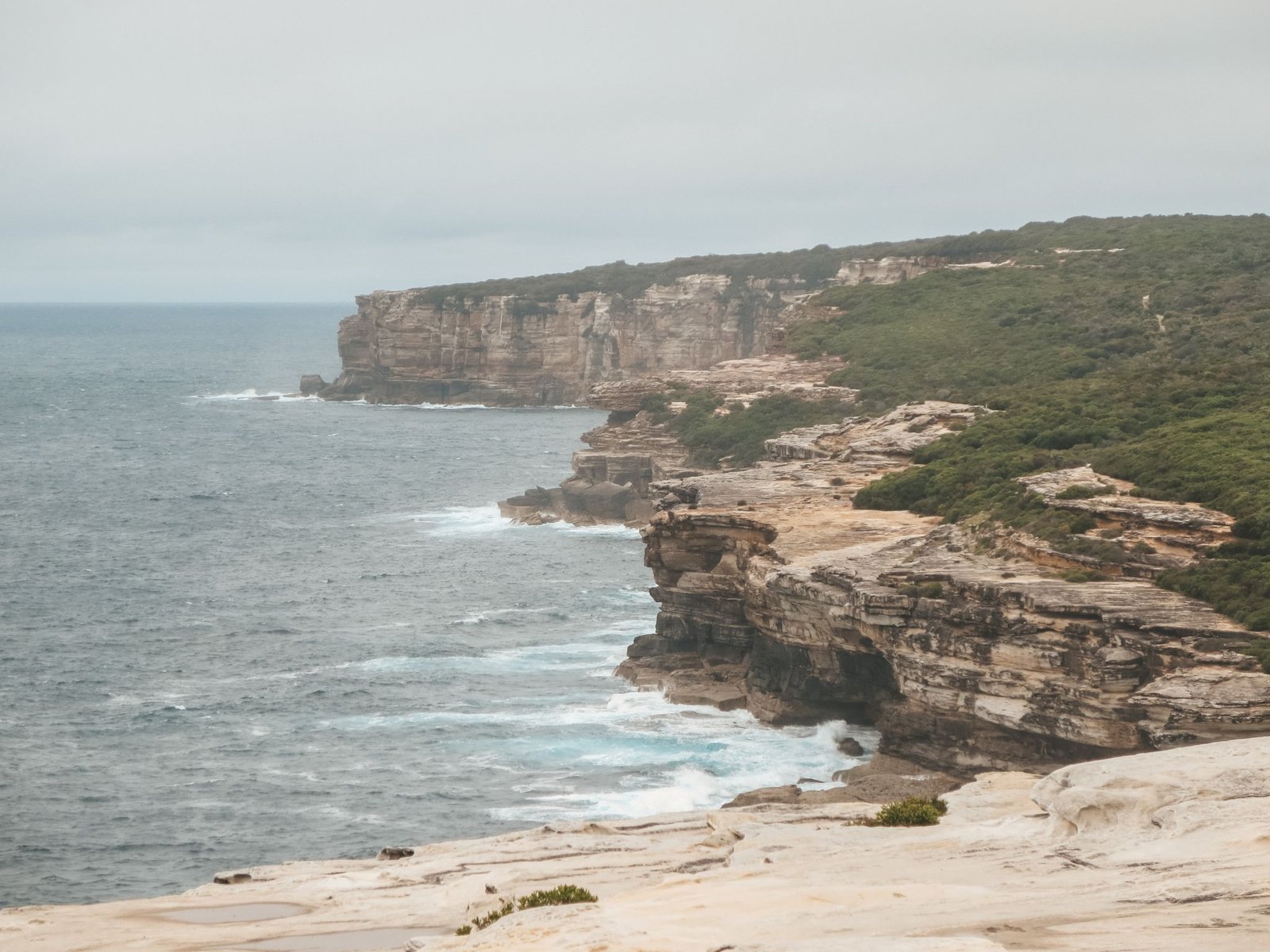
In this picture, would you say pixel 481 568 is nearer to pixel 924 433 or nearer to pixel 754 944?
pixel 924 433

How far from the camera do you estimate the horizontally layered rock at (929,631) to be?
40.3 m

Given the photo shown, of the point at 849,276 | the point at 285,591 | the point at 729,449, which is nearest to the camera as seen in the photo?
the point at 285,591

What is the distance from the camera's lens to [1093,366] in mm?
93062

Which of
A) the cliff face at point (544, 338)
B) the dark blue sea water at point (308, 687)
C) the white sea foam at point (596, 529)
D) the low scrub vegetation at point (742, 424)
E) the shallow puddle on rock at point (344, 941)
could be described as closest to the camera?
the shallow puddle on rock at point (344, 941)

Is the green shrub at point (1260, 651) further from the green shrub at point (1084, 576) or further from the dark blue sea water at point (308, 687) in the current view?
the dark blue sea water at point (308, 687)

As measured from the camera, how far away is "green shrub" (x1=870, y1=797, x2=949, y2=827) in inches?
1236

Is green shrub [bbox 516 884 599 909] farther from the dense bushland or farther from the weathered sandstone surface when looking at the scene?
the dense bushland

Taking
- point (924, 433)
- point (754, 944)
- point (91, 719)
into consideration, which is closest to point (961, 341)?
point (924, 433)

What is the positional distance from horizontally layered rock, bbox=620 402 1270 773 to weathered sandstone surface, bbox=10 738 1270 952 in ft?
20.5

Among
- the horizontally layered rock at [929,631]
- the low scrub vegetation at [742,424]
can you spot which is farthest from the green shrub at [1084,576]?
the low scrub vegetation at [742,424]

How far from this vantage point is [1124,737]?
133 ft

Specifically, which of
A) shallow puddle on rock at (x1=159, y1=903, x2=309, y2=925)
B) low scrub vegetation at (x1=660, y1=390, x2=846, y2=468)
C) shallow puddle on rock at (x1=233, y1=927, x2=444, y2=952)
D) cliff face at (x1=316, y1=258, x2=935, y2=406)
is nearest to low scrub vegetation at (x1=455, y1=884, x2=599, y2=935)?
shallow puddle on rock at (x1=233, y1=927, x2=444, y2=952)

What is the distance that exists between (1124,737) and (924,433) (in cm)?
3230

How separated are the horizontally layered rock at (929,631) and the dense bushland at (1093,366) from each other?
1.73m
